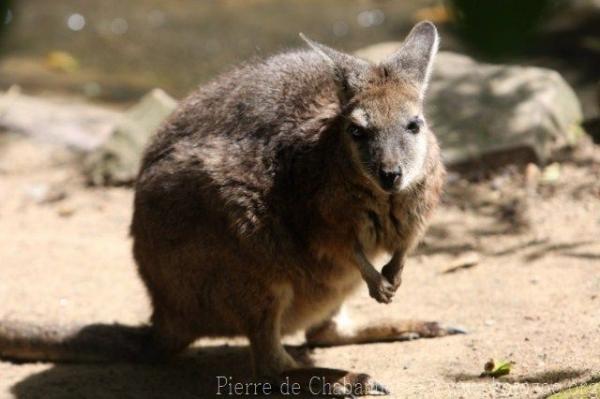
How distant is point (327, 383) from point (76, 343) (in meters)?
1.45

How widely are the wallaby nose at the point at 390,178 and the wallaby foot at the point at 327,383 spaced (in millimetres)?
992

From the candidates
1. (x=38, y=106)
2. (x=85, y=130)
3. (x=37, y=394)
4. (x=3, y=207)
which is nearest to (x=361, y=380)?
(x=37, y=394)

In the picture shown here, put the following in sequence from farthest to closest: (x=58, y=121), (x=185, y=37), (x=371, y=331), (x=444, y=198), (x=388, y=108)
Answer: (x=185, y=37), (x=58, y=121), (x=444, y=198), (x=371, y=331), (x=388, y=108)

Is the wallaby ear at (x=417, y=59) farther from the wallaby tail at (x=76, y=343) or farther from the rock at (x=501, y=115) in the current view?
the rock at (x=501, y=115)

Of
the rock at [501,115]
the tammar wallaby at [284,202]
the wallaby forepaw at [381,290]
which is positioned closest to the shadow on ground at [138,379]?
the tammar wallaby at [284,202]

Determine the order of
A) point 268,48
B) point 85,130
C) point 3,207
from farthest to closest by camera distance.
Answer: point 268,48 < point 85,130 < point 3,207

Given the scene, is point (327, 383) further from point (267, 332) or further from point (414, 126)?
point (414, 126)

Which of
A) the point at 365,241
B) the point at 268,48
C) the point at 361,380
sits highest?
the point at 268,48

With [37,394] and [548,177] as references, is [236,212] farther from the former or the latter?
[548,177]

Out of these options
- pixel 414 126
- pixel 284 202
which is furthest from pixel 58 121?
pixel 414 126

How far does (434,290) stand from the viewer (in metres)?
5.27

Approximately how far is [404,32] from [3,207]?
5.58m

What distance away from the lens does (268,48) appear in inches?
402

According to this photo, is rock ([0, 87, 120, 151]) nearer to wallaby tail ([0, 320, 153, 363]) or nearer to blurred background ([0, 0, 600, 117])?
blurred background ([0, 0, 600, 117])
